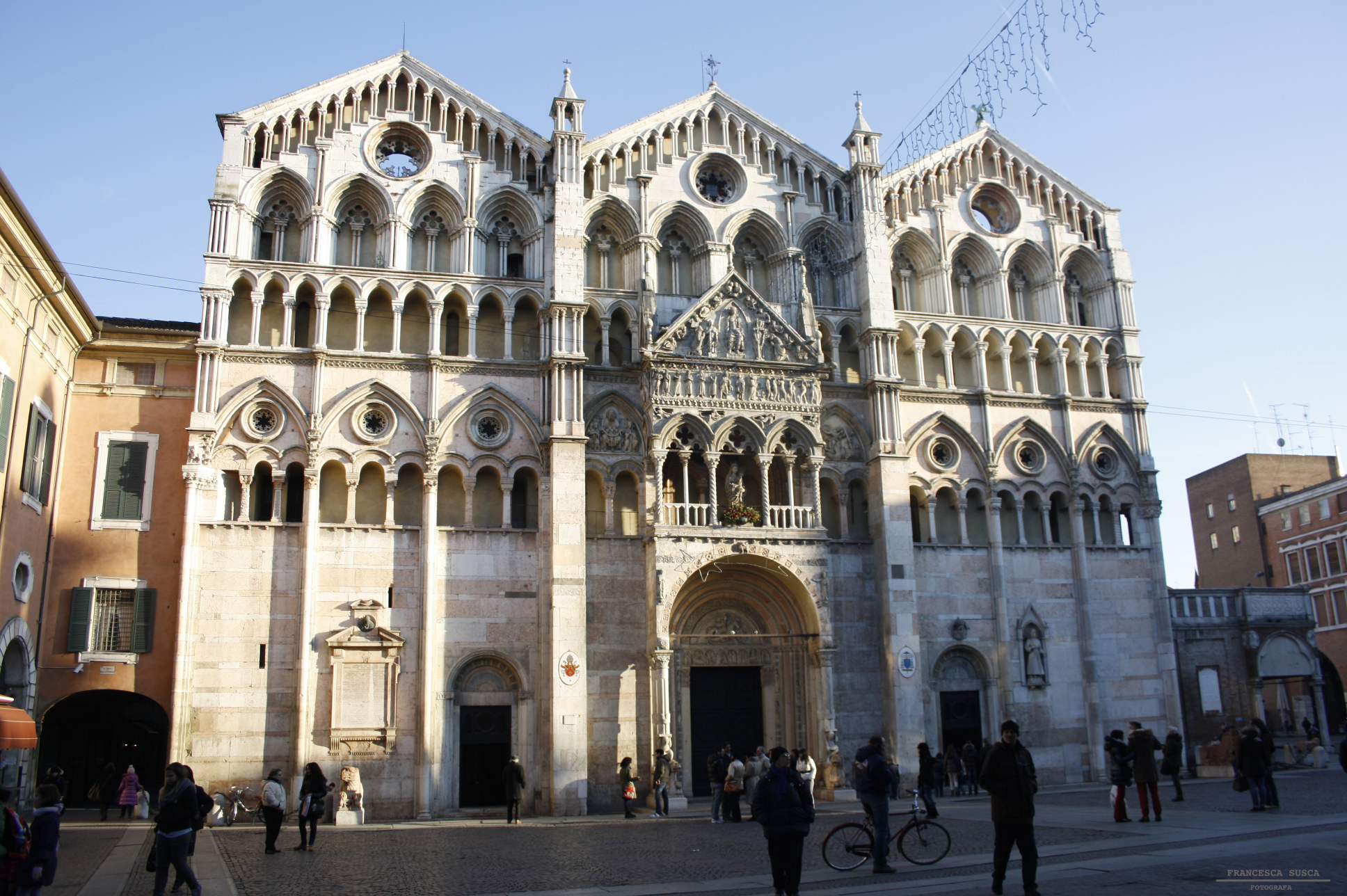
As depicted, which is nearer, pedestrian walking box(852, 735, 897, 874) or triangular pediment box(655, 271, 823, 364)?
pedestrian walking box(852, 735, 897, 874)

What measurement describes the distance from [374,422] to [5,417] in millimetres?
9155

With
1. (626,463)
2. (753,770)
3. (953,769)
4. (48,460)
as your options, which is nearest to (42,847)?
(753,770)

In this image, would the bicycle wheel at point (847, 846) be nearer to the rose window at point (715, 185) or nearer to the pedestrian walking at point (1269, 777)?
the pedestrian walking at point (1269, 777)

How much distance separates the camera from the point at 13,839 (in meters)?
11.7

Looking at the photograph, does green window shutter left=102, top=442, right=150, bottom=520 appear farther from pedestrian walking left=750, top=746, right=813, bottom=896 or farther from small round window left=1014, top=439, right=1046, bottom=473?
small round window left=1014, top=439, right=1046, bottom=473

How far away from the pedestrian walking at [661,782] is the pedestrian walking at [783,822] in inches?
587

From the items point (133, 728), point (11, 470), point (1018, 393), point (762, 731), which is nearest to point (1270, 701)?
point (1018, 393)

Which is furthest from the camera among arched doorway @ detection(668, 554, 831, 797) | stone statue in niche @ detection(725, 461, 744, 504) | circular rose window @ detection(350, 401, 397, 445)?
stone statue in niche @ detection(725, 461, 744, 504)

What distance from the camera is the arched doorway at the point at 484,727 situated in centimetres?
2920

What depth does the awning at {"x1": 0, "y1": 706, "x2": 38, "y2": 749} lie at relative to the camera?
15625 mm

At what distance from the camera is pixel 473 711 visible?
2967 centimetres

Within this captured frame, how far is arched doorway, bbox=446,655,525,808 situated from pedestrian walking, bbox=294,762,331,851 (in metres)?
8.03

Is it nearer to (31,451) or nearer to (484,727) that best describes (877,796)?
(484,727)

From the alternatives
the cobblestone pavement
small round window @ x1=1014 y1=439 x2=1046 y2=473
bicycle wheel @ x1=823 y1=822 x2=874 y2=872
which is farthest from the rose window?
bicycle wheel @ x1=823 y1=822 x2=874 y2=872
